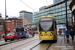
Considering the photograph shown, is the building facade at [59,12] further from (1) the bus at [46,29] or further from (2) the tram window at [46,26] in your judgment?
(2) the tram window at [46,26]

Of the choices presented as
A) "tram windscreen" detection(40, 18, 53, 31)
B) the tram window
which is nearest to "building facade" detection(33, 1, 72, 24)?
"tram windscreen" detection(40, 18, 53, 31)

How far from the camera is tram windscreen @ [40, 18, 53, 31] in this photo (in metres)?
15.6

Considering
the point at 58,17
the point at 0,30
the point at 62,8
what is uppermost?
the point at 62,8

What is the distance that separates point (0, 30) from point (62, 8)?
38130 millimetres

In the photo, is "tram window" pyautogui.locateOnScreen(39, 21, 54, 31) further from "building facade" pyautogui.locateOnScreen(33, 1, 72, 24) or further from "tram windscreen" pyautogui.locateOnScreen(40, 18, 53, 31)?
"building facade" pyautogui.locateOnScreen(33, 1, 72, 24)

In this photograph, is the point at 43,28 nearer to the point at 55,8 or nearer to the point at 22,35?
the point at 22,35

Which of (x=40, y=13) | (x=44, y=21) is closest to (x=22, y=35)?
(x=44, y=21)

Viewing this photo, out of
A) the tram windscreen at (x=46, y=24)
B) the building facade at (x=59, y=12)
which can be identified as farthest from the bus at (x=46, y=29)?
the building facade at (x=59, y=12)

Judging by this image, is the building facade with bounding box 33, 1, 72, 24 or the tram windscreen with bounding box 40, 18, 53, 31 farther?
the building facade with bounding box 33, 1, 72, 24

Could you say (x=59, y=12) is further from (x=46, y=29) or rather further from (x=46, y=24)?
(x=46, y=29)

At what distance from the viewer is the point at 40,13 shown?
314ft

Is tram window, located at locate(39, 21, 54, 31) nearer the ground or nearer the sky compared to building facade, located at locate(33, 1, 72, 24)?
nearer the ground

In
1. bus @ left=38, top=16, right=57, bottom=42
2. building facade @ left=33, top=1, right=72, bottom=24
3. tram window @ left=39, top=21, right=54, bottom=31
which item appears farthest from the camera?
building facade @ left=33, top=1, right=72, bottom=24

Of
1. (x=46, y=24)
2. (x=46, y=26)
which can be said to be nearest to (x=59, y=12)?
(x=46, y=24)
